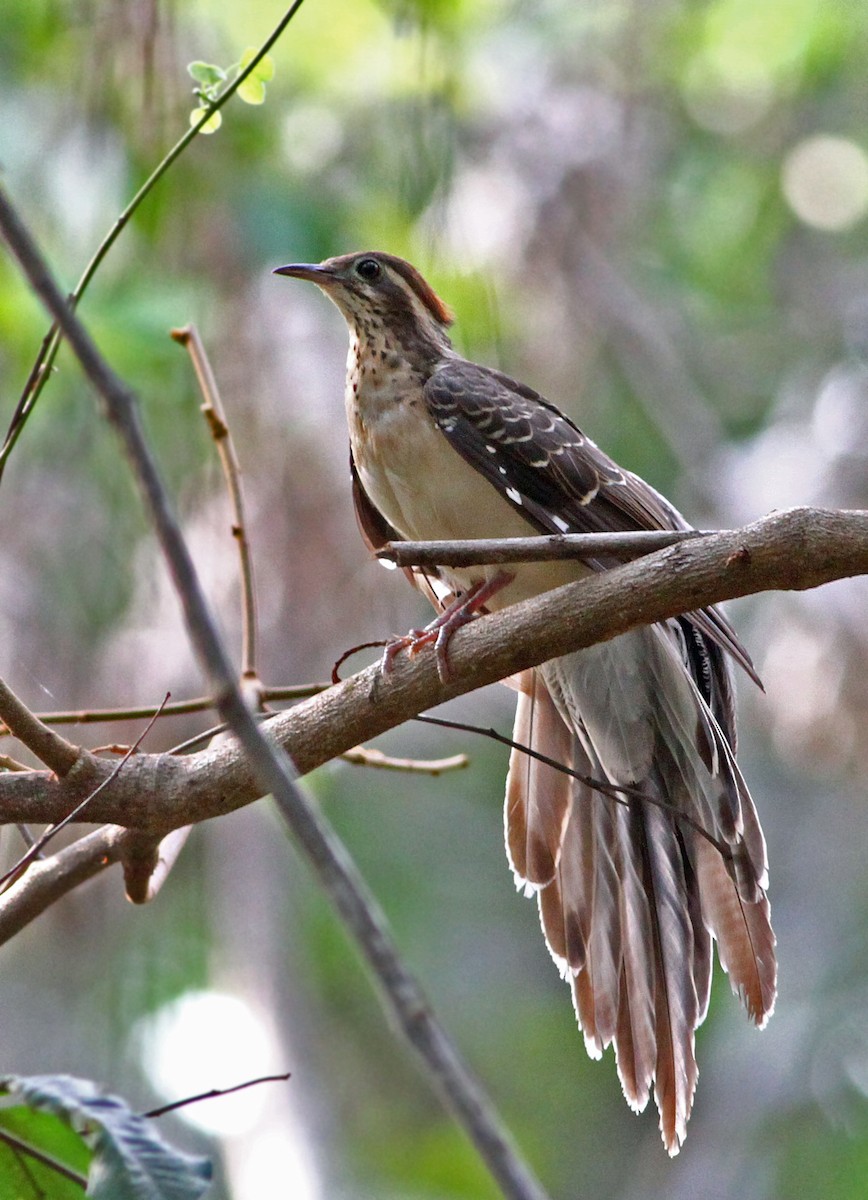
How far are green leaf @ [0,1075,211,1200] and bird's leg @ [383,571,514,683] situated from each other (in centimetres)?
111

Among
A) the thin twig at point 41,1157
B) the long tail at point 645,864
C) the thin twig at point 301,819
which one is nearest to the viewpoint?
the thin twig at point 301,819

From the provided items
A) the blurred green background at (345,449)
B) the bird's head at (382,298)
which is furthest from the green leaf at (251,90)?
the bird's head at (382,298)

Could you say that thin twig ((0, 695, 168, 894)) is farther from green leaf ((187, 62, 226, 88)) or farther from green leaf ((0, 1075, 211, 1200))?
green leaf ((187, 62, 226, 88))

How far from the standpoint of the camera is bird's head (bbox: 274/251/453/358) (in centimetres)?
489

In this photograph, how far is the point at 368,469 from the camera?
4.60 m

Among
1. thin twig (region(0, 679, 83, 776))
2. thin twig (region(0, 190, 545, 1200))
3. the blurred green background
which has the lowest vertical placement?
thin twig (region(0, 190, 545, 1200))

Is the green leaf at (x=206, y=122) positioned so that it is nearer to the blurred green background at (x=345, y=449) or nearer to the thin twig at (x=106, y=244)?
the thin twig at (x=106, y=244)

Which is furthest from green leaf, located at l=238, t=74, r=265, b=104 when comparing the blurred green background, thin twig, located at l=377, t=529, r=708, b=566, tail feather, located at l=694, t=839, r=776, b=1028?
tail feather, located at l=694, t=839, r=776, b=1028

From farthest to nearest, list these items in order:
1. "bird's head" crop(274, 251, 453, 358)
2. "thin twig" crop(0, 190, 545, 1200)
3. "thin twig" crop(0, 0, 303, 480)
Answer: "bird's head" crop(274, 251, 453, 358) < "thin twig" crop(0, 0, 303, 480) < "thin twig" crop(0, 190, 545, 1200)

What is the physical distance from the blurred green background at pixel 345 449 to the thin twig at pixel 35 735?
5.05 ft

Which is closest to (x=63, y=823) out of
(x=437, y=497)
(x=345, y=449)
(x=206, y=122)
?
(x=206, y=122)

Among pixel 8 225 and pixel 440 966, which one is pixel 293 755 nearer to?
pixel 8 225

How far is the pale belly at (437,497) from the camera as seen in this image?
175 inches

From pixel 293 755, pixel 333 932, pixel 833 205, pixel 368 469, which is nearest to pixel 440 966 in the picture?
pixel 333 932
